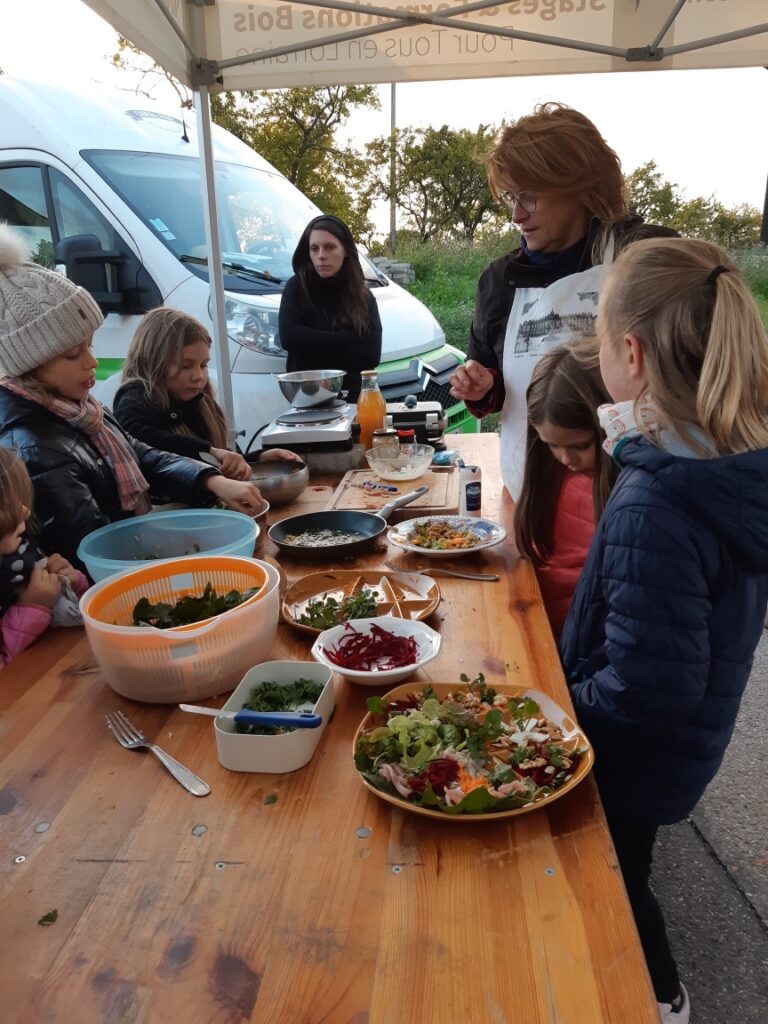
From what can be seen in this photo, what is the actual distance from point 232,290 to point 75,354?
2769 mm

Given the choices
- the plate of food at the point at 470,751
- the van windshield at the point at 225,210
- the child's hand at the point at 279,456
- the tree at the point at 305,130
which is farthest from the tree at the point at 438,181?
the plate of food at the point at 470,751

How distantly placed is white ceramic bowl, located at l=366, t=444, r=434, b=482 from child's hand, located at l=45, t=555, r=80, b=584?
117 cm

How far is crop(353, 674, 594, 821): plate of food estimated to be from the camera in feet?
3.43

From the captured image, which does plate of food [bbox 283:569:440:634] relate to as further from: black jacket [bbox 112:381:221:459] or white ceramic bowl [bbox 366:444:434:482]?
black jacket [bbox 112:381:221:459]

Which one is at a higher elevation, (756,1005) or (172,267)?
(172,267)

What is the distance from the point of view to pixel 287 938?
90 cm

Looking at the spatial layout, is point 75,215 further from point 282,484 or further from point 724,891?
point 724,891

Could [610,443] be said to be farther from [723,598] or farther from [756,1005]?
[756,1005]

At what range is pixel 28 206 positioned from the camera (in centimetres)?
489

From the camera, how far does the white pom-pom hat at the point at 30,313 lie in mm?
1937

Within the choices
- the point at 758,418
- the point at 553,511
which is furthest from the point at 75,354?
the point at 758,418

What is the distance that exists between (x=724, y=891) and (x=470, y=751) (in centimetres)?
164

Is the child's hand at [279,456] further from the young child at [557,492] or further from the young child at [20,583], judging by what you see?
the young child at [20,583]

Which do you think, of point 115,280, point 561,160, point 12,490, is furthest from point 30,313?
point 115,280
